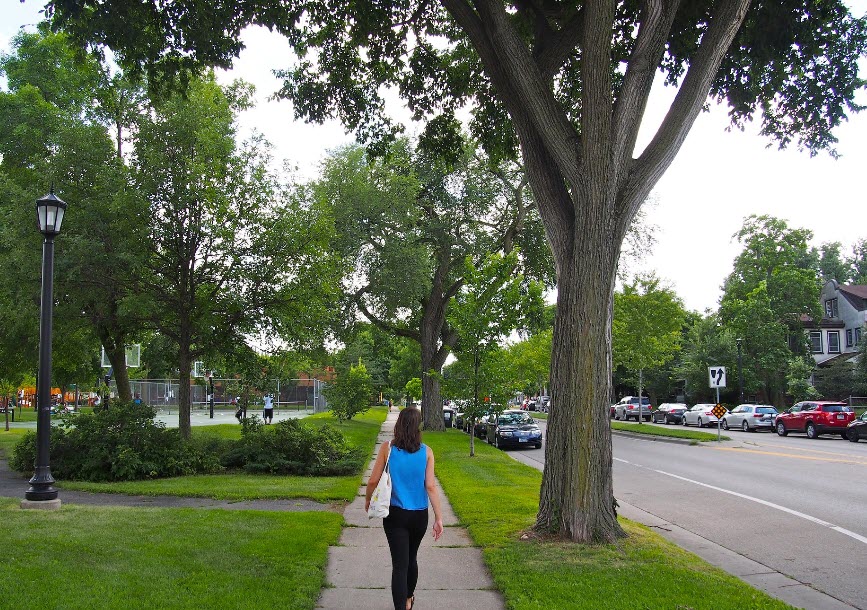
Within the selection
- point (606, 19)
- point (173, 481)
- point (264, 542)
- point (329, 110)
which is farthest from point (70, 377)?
point (606, 19)

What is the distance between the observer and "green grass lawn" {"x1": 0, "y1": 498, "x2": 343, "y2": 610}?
5.66 m

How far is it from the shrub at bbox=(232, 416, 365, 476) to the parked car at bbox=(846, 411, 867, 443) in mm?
21649

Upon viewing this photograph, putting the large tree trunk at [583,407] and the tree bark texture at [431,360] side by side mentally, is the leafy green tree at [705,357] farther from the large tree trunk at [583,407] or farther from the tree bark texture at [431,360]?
the large tree trunk at [583,407]

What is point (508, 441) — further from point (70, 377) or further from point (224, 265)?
point (70, 377)

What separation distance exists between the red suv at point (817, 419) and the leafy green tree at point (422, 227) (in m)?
13.8

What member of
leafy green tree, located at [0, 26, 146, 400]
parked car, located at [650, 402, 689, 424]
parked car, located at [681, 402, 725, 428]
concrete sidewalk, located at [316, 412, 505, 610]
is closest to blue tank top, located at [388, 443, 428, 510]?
concrete sidewalk, located at [316, 412, 505, 610]

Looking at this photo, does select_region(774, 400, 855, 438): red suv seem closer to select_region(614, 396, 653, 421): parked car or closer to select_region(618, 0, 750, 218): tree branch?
select_region(614, 396, 653, 421): parked car

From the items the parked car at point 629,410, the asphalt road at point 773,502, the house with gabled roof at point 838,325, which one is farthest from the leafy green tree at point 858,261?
the asphalt road at point 773,502

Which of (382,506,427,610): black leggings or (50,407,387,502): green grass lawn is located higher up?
(382,506,427,610): black leggings

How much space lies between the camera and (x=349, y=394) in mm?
33094

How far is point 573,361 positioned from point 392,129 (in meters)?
7.08

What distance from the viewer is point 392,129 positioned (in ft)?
44.6

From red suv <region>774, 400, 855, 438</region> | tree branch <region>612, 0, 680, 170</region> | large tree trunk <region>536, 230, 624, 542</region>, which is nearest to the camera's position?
large tree trunk <region>536, 230, 624, 542</region>

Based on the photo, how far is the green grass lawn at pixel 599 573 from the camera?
5.88 metres
